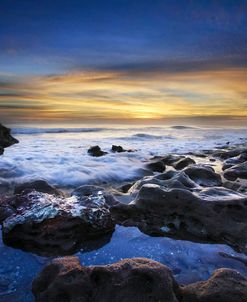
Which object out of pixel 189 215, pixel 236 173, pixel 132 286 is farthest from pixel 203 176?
pixel 132 286

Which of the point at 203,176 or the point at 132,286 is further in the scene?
the point at 203,176

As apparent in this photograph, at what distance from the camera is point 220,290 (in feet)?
8.77

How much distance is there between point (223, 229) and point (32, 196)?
249 centimetres

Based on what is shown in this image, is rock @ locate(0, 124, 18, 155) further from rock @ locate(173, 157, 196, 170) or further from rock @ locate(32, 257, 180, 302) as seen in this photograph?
rock @ locate(32, 257, 180, 302)

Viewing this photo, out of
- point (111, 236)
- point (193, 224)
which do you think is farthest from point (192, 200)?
point (111, 236)

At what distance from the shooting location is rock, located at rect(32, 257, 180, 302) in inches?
104

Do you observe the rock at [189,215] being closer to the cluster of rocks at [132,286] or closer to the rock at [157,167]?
the cluster of rocks at [132,286]

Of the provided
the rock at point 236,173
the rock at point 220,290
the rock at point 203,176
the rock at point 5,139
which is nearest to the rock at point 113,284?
the rock at point 220,290

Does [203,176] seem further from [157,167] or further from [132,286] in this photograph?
[132,286]

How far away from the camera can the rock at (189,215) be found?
4.39 m

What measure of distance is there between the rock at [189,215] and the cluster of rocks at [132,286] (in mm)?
1489

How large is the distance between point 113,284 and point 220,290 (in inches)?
31.6

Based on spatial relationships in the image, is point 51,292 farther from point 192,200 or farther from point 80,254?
point 192,200

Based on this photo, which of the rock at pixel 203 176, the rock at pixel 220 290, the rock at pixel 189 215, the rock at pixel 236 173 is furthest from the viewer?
the rock at pixel 236 173
